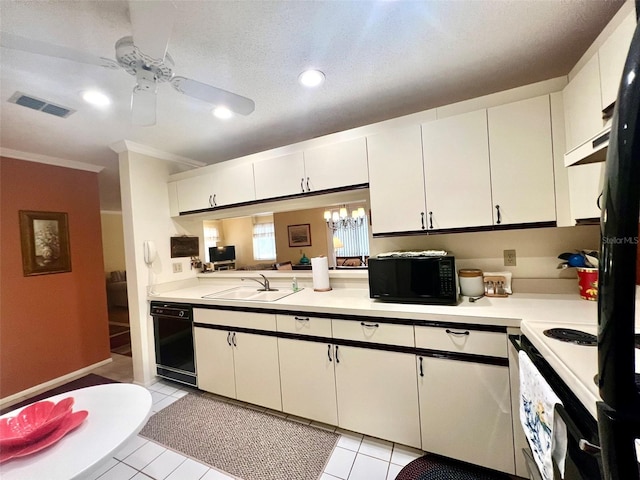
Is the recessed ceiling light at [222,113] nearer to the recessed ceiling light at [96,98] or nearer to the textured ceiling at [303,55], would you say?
the textured ceiling at [303,55]

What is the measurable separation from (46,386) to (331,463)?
3184 millimetres

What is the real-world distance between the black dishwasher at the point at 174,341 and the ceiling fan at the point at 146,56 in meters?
1.76

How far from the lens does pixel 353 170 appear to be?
2.17m

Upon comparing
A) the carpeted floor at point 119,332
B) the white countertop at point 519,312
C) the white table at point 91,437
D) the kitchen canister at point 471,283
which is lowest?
the carpeted floor at point 119,332

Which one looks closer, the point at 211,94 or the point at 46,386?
the point at 211,94

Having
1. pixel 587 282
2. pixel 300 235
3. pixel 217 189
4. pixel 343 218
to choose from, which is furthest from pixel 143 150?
pixel 587 282

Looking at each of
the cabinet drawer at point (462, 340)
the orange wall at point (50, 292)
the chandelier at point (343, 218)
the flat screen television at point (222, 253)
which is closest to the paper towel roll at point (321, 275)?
the chandelier at point (343, 218)

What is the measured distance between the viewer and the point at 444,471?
1.58 metres

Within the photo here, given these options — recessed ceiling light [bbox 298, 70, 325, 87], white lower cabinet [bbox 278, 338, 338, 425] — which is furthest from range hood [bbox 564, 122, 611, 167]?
white lower cabinet [bbox 278, 338, 338, 425]

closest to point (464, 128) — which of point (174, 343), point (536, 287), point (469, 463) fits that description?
point (536, 287)

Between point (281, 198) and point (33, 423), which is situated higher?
point (281, 198)

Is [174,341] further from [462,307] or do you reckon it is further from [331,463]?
[462,307]

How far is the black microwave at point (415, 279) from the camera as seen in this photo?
1746 mm

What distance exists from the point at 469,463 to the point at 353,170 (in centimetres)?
206
